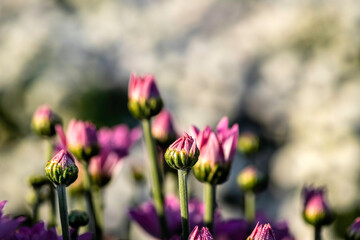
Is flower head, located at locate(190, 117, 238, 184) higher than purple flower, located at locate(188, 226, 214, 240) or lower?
higher

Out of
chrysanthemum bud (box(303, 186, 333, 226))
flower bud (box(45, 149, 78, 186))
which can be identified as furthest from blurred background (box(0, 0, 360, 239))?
flower bud (box(45, 149, 78, 186))

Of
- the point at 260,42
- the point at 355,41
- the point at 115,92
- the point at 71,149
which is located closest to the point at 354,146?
the point at 355,41

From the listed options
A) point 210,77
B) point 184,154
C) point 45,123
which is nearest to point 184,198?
point 184,154

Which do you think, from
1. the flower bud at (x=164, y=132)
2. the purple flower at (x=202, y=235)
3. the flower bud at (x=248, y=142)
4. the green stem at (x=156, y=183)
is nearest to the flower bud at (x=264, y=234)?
the purple flower at (x=202, y=235)

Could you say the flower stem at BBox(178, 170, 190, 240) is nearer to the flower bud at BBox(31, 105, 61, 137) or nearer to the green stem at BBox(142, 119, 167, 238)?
the green stem at BBox(142, 119, 167, 238)

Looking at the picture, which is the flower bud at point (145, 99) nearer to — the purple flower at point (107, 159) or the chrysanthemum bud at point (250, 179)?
Answer: the purple flower at point (107, 159)

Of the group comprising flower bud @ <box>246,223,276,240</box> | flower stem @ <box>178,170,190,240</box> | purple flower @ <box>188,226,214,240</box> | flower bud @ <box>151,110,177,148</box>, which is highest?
flower bud @ <box>151,110,177,148</box>

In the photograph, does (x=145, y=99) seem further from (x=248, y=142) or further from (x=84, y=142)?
(x=248, y=142)
